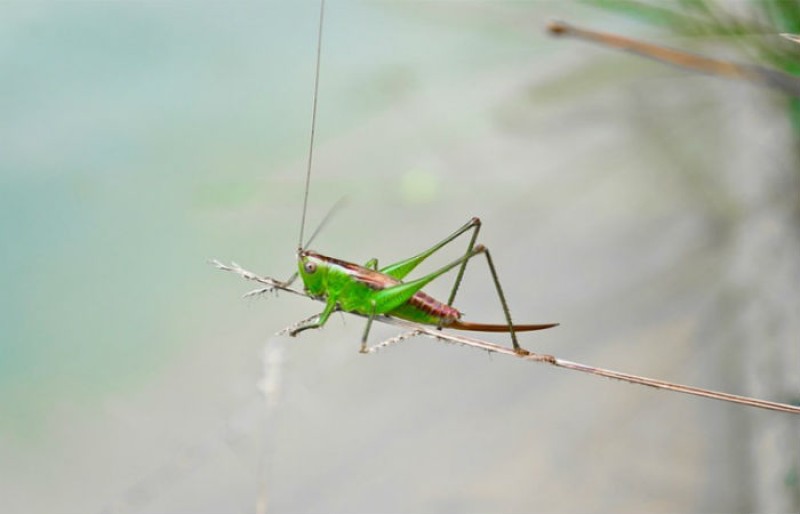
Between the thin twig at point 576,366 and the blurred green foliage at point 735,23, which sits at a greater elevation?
the blurred green foliage at point 735,23

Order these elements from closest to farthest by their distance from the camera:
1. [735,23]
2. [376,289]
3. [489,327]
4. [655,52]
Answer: [655,52], [489,327], [376,289], [735,23]

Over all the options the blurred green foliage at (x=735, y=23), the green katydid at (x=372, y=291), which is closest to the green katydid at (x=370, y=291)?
the green katydid at (x=372, y=291)

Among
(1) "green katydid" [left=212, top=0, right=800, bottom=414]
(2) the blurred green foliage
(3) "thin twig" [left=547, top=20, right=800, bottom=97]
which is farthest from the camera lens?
(2) the blurred green foliage

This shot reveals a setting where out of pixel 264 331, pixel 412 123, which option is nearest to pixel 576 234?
pixel 412 123

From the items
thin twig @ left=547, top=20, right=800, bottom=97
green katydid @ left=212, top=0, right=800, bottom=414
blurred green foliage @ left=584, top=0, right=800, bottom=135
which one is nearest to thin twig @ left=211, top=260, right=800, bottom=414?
green katydid @ left=212, top=0, right=800, bottom=414

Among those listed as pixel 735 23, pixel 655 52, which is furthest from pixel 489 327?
pixel 735 23

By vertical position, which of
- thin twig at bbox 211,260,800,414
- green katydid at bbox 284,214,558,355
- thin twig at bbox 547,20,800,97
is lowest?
green katydid at bbox 284,214,558,355

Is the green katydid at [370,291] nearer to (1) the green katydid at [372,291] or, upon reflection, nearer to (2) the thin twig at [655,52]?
(1) the green katydid at [372,291]

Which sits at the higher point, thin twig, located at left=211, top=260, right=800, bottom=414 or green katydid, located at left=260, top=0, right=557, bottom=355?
thin twig, located at left=211, top=260, right=800, bottom=414

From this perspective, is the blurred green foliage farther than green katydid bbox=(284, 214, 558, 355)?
Yes

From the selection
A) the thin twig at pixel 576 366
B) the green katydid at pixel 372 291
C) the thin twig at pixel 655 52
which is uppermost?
the thin twig at pixel 655 52

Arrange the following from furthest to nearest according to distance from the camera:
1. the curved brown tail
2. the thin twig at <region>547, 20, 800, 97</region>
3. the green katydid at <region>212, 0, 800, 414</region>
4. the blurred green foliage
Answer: the blurred green foliage
the green katydid at <region>212, 0, 800, 414</region>
the curved brown tail
the thin twig at <region>547, 20, 800, 97</region>

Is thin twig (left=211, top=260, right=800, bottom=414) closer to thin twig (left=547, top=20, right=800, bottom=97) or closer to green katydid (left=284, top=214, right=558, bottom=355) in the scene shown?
green katydid (left=284, top=214, right=558, bottom=355)

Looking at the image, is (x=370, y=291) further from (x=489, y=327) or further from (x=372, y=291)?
(x=489, y=327)
